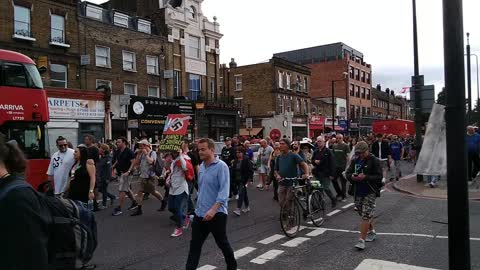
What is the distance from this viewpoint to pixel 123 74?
28781 millimetres

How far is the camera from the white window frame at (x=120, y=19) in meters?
29.2

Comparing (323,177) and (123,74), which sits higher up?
(123,74)

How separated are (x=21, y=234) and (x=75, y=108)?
24.3 m

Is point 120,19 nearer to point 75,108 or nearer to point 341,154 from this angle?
point 75,108

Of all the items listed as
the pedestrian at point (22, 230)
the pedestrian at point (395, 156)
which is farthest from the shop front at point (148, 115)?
the pedestrian at point (22, 230)

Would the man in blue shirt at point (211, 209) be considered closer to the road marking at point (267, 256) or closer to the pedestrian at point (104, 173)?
the road marking at point (267, 256)

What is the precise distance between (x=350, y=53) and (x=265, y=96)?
77.8 ft

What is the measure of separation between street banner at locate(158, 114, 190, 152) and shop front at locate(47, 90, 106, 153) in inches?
505

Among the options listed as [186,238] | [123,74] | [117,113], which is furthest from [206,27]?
[186,238]

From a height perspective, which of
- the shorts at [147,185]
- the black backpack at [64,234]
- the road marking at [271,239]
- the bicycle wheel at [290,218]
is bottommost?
the road marking at [271,239]

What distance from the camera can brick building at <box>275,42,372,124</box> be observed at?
60.6m

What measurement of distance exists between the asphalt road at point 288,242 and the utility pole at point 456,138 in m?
2.67

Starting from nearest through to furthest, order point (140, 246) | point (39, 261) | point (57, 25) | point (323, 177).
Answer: point (39, 261)
point (140, 246)
point (323, 177)
point (57, 25)

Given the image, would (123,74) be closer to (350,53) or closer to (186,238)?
(186,238)
